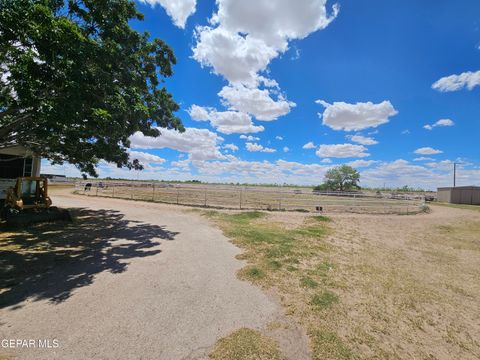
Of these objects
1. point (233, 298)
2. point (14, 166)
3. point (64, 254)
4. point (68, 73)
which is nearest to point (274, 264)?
point (233, 298)

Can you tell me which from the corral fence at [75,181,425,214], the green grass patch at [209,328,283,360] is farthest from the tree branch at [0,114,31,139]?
the corral fence at [75,181,425,214]

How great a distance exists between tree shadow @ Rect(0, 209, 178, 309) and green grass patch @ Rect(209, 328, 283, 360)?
3419 mm

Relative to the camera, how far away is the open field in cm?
381

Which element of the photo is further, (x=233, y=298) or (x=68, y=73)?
(x=68, y=73)

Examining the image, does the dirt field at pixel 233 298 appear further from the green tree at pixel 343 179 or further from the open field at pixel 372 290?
the green tree at pixel 343 179

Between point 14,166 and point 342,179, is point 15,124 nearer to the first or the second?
point 14,166

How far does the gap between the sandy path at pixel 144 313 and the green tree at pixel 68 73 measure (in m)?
4.31

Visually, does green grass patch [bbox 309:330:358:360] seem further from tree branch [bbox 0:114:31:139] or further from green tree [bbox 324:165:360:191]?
green tree [bbox 324:165:360:191]

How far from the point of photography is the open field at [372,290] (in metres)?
3.81

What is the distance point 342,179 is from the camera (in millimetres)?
76188

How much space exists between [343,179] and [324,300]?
78.0m

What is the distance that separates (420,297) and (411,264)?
10.5 feet

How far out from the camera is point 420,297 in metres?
5.53

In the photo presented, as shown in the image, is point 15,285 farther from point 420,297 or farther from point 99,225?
point 420,297
